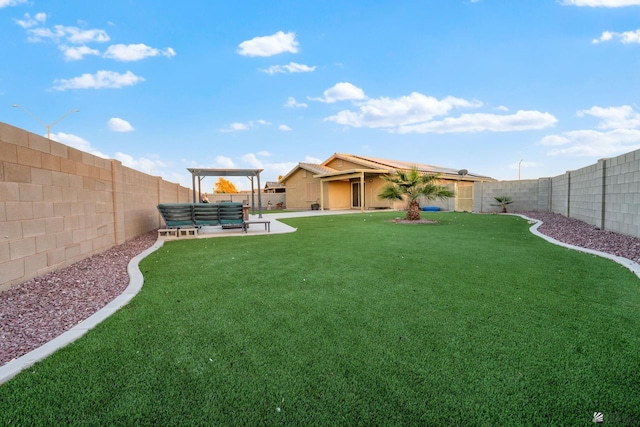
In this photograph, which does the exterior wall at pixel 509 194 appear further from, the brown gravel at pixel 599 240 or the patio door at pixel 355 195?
the brown gravel at pixel 599 240

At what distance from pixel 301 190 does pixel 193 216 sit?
64.5 feet

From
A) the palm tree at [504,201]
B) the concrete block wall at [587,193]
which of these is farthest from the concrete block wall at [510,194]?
the concrete block wall at [587,193]

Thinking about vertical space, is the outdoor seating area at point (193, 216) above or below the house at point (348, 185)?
below

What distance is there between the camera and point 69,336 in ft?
8.68

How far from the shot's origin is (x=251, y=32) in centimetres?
1318

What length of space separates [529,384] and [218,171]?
53.1 ft

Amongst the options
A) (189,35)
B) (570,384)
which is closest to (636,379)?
(570,384)

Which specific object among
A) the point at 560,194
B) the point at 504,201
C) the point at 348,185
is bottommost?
the point at 504,201

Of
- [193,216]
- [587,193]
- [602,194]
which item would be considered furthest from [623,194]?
[193,216]

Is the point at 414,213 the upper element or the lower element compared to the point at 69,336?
upper

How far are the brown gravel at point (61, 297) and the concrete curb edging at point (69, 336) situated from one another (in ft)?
0.41

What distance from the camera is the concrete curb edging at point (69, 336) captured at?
2129mm

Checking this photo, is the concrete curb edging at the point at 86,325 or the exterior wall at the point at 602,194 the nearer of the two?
the concrete curb edging at the point at 86,325

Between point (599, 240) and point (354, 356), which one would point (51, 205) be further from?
point (599, 240)
